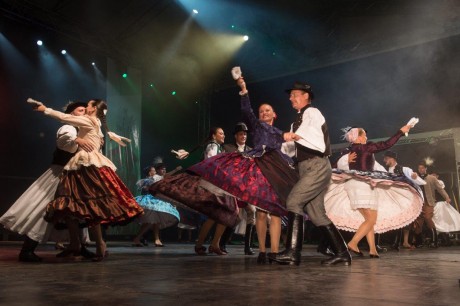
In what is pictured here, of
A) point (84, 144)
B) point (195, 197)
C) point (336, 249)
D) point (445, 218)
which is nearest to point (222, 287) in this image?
point (336, 249)

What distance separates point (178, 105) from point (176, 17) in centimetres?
285

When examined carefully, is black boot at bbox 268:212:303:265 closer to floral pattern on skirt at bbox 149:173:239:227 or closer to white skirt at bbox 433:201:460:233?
floral pattern on skirt at bbox 149:173:239:227

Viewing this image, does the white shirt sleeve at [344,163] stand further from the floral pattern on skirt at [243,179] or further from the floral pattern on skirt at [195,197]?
the floral pattern on skirt at [243,179]

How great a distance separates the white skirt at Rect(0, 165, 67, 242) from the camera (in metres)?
3.94

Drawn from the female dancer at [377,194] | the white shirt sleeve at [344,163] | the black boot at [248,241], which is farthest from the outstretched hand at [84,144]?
the white shirt sleeve at [344,163]

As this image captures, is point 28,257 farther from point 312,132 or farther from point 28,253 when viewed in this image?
point 312,132

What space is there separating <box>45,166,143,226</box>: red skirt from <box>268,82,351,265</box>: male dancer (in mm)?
1410

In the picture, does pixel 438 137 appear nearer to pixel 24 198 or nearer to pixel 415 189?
pixel 415 189

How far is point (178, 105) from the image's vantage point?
1288 centimetres

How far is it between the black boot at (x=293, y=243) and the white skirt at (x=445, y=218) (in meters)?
7.05

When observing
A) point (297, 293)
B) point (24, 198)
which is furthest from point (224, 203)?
point (297, 293)

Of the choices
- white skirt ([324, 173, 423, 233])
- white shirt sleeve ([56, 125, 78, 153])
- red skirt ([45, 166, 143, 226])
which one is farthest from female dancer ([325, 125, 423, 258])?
white shirt sleeve ([56, 125, 78, 153])

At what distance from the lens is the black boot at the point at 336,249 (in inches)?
145

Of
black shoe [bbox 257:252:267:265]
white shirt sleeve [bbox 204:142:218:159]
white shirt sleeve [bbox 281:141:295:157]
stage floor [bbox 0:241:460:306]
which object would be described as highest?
white shirt sleeve [bbox 204:142:218:159]
